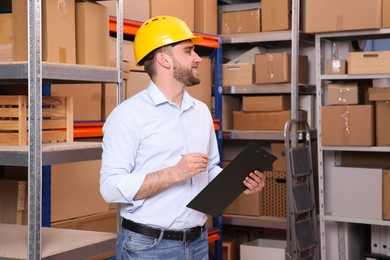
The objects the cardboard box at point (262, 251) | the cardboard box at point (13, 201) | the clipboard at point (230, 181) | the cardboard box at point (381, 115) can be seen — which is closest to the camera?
the clipboard at point (230, 181)

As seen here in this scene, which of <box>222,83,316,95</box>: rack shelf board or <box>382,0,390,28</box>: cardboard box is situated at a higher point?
<box>382,0,390,28</box>: cardboard box

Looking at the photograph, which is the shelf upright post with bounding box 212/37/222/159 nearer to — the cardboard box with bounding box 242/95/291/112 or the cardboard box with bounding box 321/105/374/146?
the cardboard box with bounding box 242/95/291/112

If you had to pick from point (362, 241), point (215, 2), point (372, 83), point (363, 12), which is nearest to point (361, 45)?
point (372, 83)

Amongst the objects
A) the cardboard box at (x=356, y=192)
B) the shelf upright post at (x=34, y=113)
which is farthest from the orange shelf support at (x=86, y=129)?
the cardboard box at (x=356, y=192)

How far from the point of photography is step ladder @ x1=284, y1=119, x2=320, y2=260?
458 cm

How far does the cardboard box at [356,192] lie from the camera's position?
15.4 feet

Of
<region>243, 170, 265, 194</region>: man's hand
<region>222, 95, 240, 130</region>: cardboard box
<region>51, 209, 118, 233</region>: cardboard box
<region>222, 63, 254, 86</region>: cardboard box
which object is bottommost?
<region>51, 209, 118, 233</region>: cardboard box

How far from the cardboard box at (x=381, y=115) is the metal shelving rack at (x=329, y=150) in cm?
7

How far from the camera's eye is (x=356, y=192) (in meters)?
4.77

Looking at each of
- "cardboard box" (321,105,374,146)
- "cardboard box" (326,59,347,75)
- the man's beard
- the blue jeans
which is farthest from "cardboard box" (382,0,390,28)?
the blue jeans

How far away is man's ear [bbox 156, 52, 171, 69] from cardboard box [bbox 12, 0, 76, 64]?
0.50 m

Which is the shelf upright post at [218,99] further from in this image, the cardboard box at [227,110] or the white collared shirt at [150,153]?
the white collared shirt at [150,153]

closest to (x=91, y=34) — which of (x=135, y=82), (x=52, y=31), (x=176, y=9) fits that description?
(x=52, y=31)

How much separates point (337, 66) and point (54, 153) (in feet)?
8.63
